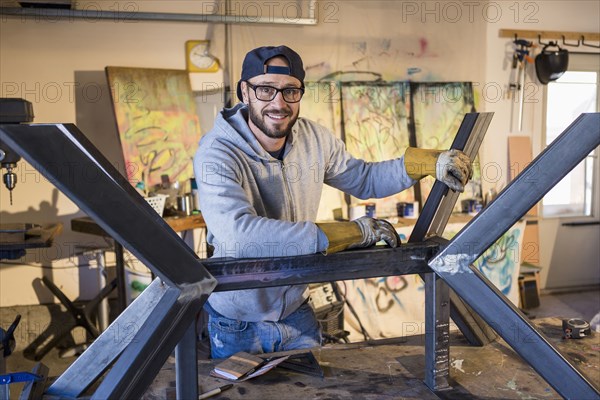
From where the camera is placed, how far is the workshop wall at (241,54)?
407 centimetres

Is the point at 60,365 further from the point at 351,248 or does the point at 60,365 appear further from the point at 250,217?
the point at 351,248

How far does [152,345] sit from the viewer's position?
50.3 inches

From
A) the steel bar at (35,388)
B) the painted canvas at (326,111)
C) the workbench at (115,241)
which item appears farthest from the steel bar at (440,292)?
the painted canvas at (326,111)

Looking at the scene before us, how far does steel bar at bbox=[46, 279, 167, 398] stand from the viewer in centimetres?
141

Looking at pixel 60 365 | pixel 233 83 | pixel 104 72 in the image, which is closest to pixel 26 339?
pixel 60 365

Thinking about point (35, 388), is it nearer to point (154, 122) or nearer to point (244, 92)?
point (244, 92)

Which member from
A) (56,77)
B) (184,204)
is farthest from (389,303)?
(56,77)

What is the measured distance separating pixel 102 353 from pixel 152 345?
0.71ft

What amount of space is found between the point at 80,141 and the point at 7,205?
3217 mm

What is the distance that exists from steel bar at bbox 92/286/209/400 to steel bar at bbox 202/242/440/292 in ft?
0.27

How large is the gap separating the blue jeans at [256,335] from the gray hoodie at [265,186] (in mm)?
29

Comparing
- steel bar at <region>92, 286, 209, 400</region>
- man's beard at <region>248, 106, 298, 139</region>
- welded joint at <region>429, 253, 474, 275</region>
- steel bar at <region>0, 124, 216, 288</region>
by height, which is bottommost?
steel bar at <region>92, 286, 209, 400</region>

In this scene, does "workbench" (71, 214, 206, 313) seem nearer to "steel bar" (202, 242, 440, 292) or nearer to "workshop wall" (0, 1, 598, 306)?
"workshop wall" (0, 1, 598, 306)

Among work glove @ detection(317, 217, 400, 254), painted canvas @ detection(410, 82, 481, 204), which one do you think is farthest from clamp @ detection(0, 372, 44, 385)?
painted canvas @ detection(410, 82, 481, 204)
